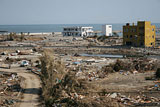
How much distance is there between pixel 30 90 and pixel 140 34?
32.8 meters

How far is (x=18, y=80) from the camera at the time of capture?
20.4 m

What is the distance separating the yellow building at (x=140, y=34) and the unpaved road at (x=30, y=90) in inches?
1078

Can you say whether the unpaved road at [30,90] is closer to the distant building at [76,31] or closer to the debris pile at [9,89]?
the debris pile at [9,89]

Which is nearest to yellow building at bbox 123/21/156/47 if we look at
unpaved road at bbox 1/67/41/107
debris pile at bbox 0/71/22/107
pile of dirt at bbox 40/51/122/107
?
unpaved road at bbox 1/67/41/107

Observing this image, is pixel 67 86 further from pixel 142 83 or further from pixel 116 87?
pixel 142 83

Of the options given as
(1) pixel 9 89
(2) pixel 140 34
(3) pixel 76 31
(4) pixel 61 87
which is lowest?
(1) pixel 9 89

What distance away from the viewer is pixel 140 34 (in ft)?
152

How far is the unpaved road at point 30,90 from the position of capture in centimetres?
1437

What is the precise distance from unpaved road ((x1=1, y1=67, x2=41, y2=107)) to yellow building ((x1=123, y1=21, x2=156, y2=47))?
27.4 m

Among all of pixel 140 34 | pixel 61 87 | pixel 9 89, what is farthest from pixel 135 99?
pixel 140 34

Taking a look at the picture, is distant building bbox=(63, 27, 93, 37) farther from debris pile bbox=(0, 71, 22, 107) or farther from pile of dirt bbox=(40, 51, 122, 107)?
pile of dirt bbox=(40, 51, 122, 107)

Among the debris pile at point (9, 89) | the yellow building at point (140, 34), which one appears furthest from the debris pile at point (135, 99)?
the yellow building at point (140, 34)

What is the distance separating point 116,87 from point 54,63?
475 cm

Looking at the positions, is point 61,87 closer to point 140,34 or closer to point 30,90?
point 30,90
